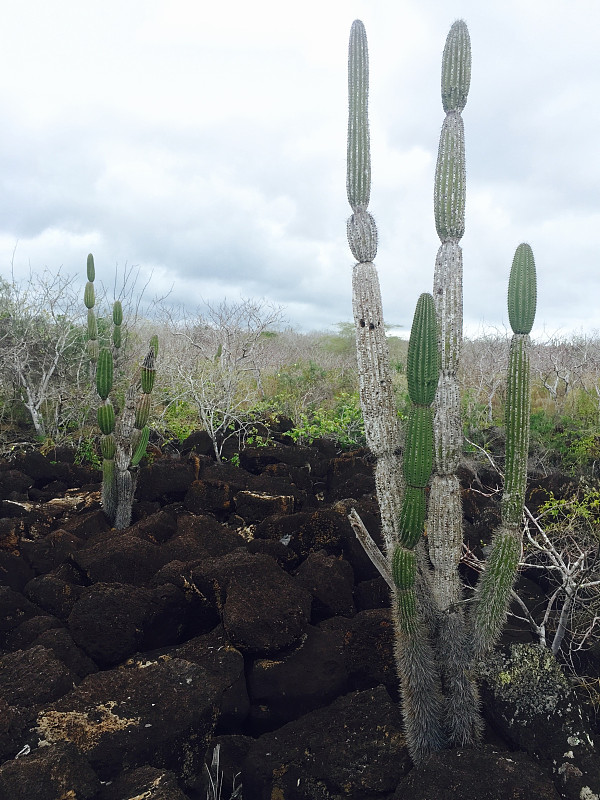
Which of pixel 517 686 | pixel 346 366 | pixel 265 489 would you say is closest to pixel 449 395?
pixel 517 686

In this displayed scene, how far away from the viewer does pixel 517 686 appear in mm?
3146

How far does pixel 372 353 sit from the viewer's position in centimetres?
346

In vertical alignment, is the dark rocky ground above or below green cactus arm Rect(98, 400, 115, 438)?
below

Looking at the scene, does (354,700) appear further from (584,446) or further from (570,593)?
(584,446)

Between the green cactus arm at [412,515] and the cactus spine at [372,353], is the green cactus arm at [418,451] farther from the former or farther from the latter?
the cactus spine at [372,353]

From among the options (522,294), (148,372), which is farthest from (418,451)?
(148,372)

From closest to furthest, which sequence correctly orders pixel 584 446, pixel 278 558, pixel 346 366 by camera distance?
pixel 278 558 → pixel 584 446 → pixel 346 366

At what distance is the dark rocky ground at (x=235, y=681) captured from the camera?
2.79m

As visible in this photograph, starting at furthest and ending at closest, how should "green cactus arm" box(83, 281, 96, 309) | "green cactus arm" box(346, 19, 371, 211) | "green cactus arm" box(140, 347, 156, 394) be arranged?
"green cactus arm" box(83, 281, 96, 309)
"green cactus arm" box(140, 347, 156, 394)
"green cactus arm" box(346, 19, 371, 211)

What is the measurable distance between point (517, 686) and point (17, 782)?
2.42 m

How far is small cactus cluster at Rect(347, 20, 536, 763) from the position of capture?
2.89m

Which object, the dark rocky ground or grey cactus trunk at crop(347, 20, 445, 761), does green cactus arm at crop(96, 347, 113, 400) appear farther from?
grey cactus trunk at crop(347, 20, 445, 761)

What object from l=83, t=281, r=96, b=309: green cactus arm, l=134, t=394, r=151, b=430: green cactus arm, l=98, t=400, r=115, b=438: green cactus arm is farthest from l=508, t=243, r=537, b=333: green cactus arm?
l=83, t=281, r=96, b=309: green cactus arm

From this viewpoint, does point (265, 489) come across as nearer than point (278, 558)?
No
